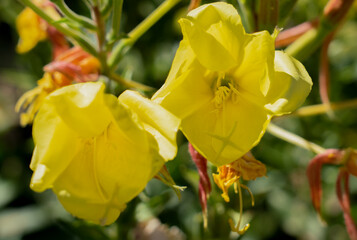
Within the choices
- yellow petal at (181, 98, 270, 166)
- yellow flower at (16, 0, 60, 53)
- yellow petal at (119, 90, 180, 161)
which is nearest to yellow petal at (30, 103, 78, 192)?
yellow petal at (119, 90, 180, 161)

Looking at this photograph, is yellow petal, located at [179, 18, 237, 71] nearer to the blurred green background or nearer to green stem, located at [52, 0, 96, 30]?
green stem, located at [52, 0, 96, 30]

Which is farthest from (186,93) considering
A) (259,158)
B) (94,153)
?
(259,158)

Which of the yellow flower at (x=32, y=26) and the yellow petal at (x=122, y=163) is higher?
the yellow flower at (x=32, y=26)

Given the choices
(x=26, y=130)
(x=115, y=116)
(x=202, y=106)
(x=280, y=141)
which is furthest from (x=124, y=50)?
(x=26, y=130)

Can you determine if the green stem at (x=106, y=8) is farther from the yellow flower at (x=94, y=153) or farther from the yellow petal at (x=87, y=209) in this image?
the yellow petal at (x=87, y=209)

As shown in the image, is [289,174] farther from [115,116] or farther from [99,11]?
[115,116]

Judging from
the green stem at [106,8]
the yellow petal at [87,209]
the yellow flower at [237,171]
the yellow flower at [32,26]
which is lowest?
the yellow flower at [237,171]

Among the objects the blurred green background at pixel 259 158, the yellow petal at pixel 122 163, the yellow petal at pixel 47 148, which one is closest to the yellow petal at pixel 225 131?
the yellow petal at pixel 122 163

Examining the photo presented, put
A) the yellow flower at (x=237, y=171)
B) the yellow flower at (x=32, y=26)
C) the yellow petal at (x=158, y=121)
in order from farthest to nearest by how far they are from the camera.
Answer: the yellow flower at (x=32, y=26) → the yellow flower at (x=237, y=171) → the yellow petal at (x=158, y=121)
